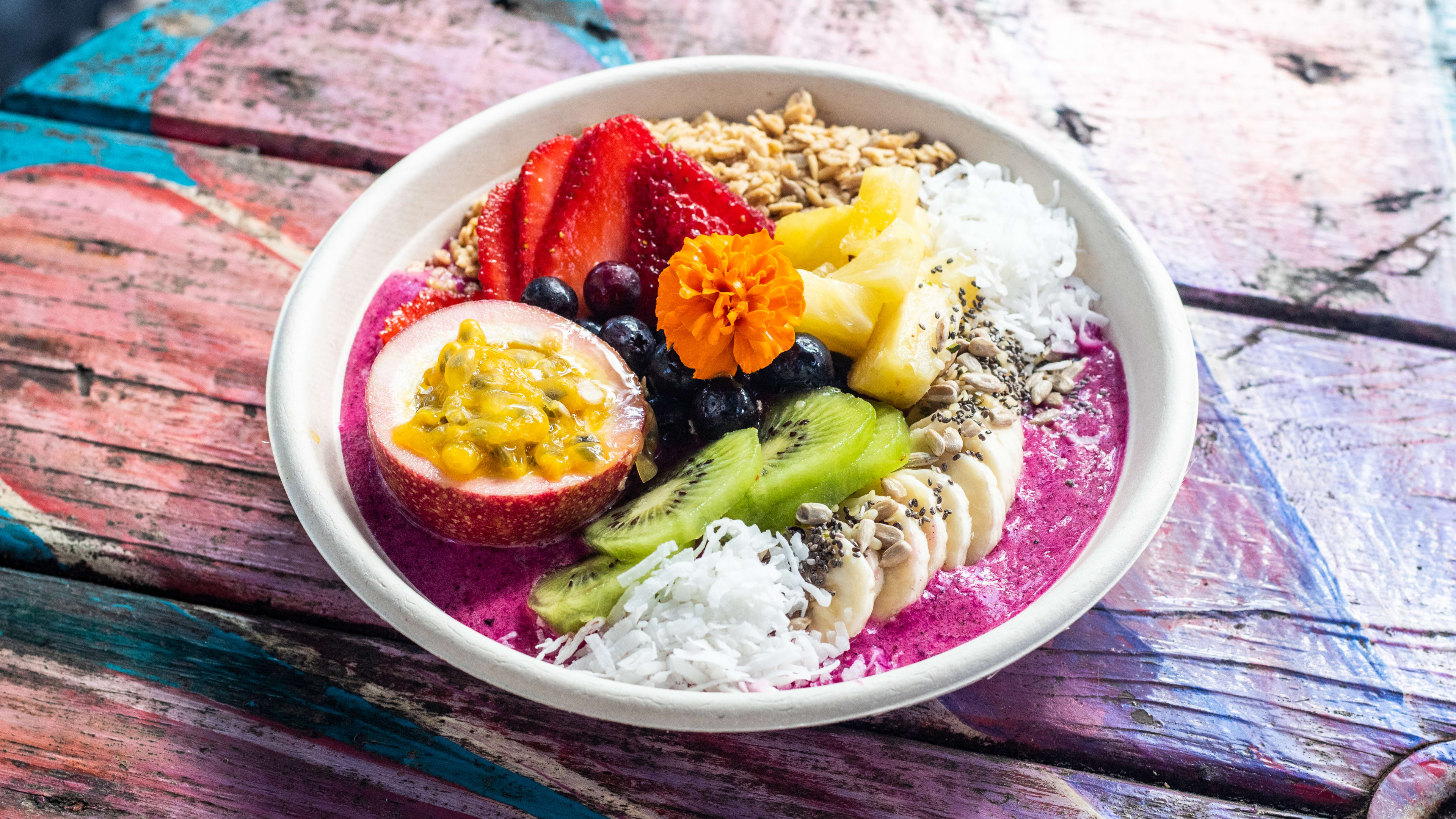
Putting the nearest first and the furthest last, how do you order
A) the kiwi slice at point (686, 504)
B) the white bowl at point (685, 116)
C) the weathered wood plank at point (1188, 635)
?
the white bowl at point (685, 116)
the kiwi slice at point (686, 504)
the weathered wood plank at point (1188, 635)

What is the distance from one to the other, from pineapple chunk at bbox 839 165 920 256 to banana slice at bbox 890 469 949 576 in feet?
1.27

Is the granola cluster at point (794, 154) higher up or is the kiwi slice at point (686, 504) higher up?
the granola cluster at point (794, 154)

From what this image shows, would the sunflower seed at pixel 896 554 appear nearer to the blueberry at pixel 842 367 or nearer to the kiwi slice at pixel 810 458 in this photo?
the kiwi slice at pixel 810 458

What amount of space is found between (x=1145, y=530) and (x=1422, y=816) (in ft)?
1.89

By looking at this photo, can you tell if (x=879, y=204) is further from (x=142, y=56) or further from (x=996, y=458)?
(x=142, y=56)

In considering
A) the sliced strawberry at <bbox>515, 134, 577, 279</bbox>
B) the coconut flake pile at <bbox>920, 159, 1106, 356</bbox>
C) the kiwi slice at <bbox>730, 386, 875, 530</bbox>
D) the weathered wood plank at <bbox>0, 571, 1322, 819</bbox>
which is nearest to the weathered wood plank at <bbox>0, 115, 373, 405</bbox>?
the weathered wood plank at <bbox>0, 571, 1322, 819</bbox>

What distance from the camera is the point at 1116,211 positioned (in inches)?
62.1

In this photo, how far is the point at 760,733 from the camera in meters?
1.35

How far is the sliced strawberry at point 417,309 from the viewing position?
1.51 metres

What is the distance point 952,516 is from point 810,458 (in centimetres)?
21

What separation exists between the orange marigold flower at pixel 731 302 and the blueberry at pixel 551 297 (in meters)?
0.22

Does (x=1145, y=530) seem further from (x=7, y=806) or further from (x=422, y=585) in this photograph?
(x=7, y=806)

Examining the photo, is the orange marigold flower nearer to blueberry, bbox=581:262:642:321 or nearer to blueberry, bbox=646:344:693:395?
blueberry, bbox=646:344:693:395

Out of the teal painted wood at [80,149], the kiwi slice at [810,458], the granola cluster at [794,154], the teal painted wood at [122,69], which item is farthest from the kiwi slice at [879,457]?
the teal painted wood at [122,69]
